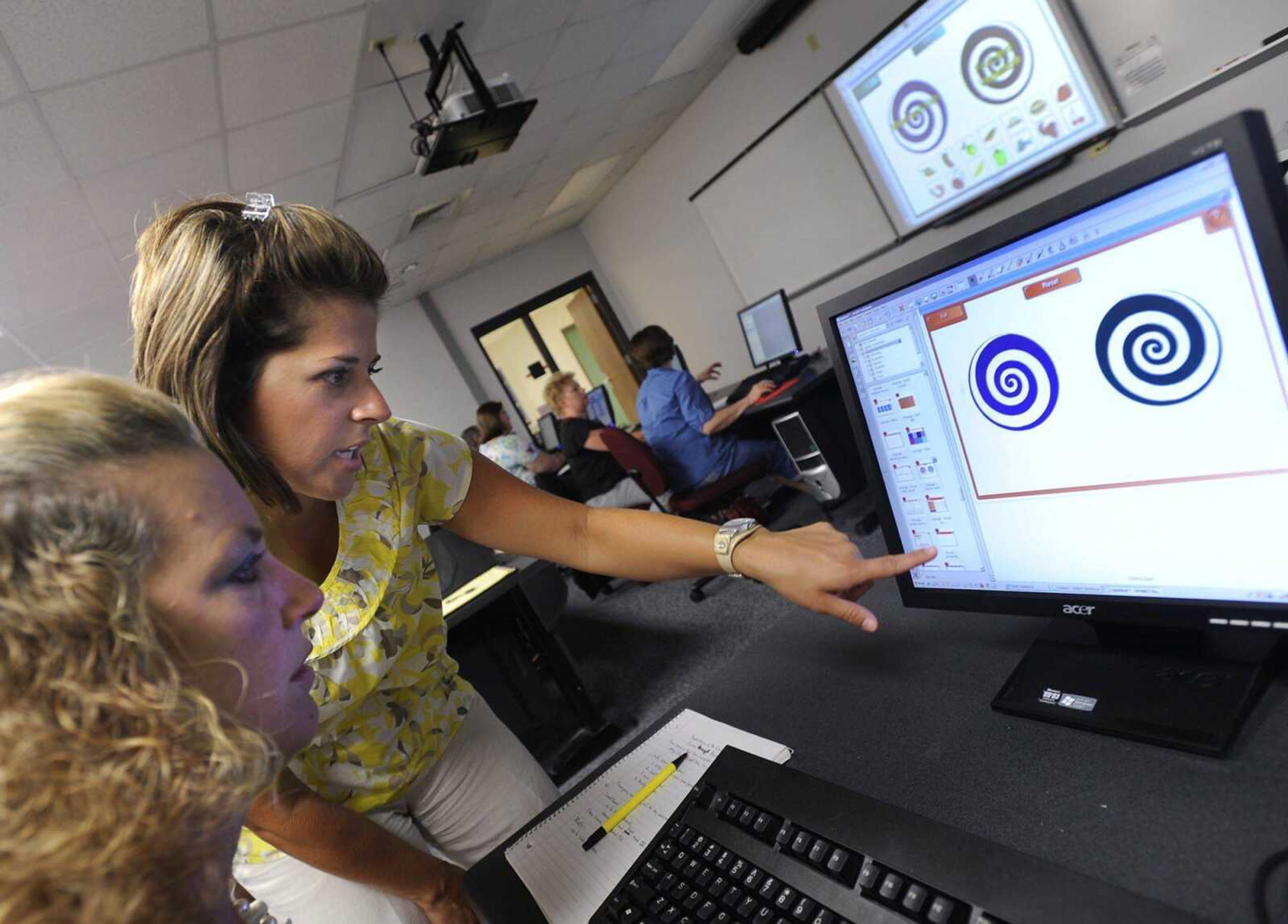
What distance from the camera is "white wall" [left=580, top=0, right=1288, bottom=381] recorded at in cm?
320

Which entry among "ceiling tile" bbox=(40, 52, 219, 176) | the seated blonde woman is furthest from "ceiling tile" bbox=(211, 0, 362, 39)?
the seated blonde woman

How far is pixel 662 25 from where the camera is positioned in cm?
406

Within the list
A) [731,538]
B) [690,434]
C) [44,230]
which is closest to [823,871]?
[731,538]

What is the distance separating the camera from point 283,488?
0.89 metres

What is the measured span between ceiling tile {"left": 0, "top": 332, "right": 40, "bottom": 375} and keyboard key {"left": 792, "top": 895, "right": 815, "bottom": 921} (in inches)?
192

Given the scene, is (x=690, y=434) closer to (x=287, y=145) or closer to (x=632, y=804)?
(x=287, y=145)

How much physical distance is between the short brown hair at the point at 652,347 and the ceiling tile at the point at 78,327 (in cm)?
276

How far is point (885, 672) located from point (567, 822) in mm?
418

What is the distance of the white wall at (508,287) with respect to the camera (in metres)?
7.77

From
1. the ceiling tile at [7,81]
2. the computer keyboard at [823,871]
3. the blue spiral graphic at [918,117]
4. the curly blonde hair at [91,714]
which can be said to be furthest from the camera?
the blue spiral graphic at [918,117]

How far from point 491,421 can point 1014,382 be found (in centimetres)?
495

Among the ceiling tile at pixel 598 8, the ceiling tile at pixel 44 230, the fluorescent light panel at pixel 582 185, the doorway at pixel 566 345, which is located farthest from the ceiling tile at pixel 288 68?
the doorway at pixel 566 345

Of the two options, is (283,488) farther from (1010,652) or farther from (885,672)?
(1010,652)

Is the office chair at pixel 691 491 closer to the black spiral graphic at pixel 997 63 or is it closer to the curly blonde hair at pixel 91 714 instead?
the black spiral graphic at pixel 997 63
